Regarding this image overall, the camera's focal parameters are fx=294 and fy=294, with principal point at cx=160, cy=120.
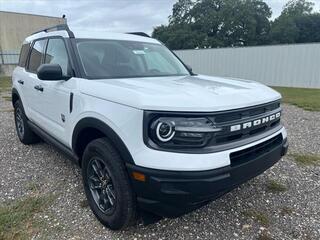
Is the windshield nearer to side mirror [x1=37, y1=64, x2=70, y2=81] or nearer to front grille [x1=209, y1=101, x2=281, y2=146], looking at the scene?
side mirror [x1=37, y1=64, x2=70, y2=81]

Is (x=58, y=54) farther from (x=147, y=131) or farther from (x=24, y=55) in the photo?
(x=147, y=131)

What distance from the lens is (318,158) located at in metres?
4.72

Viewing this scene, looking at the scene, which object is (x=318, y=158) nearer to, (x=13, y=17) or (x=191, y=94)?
(x=191, y=94)

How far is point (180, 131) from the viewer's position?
7.26ft

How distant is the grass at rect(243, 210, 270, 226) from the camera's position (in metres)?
2.95

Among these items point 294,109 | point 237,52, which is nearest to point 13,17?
point 237,52

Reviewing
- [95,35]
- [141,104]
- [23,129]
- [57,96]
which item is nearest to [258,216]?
[141,104]

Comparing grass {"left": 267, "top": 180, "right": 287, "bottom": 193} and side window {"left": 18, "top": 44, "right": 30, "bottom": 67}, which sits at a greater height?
side window {"left": 18, "top": 44, "right": 30, "bottom": 67}

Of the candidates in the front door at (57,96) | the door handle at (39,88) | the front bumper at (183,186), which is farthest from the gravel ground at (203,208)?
the door handle at (39,88)

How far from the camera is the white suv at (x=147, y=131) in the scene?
2.21 meters

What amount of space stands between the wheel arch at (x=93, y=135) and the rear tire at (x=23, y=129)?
2247mm

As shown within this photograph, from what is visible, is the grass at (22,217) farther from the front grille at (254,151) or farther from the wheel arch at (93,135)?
the front grille at (254,151)

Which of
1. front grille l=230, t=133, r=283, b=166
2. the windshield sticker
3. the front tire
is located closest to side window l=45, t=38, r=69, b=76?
the windshield sticker

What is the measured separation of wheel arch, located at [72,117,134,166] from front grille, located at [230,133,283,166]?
833mm
